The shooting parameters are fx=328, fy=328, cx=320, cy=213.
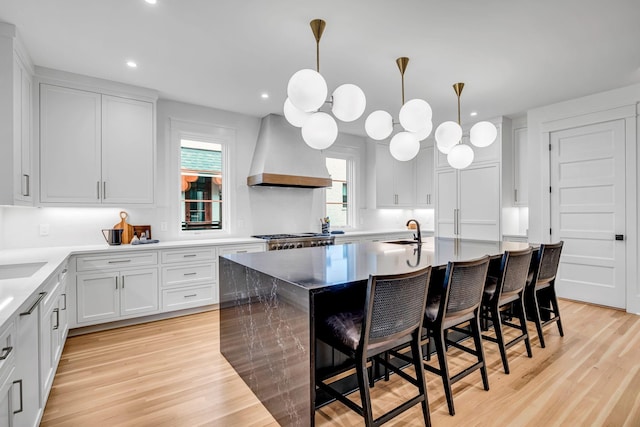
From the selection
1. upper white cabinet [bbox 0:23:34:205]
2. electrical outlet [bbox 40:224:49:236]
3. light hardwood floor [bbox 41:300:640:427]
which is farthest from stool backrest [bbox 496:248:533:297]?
electrical outlet [bbox 40:224:49:236]

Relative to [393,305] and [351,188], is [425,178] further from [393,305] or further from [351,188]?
[393,305]

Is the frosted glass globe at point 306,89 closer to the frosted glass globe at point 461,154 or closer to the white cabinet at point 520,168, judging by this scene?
the frosted glass globe at point 461,154

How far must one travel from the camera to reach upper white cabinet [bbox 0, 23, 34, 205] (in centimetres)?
246

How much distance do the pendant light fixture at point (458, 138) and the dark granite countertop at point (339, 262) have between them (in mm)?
906

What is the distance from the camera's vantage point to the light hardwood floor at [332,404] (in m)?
1.91

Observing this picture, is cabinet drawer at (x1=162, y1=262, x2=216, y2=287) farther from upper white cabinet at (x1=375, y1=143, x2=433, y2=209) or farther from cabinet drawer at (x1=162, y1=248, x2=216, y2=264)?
upper white cabinet at (x1=375, y1=143, x2=433, y2=209)

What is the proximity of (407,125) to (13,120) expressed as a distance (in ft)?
9.98

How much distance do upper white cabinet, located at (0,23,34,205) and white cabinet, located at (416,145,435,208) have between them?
584 cm

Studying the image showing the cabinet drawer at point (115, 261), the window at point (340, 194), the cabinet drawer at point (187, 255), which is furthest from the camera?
the window at point (340, 194)

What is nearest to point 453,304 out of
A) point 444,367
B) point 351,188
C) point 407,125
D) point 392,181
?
point 444,367

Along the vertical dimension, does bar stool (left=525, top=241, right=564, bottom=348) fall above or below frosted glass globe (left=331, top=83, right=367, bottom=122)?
below

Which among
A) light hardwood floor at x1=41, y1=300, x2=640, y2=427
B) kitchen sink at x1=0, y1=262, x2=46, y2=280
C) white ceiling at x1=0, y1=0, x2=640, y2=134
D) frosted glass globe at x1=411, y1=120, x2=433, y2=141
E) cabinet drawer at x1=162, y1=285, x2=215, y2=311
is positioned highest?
white ceiling at x1=0, y1=0, x2=640, y2=134

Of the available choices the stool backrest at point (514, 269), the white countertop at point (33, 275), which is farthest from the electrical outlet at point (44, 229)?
the stool backrest at point (514, 269)

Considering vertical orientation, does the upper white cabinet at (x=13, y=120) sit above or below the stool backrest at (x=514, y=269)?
above
